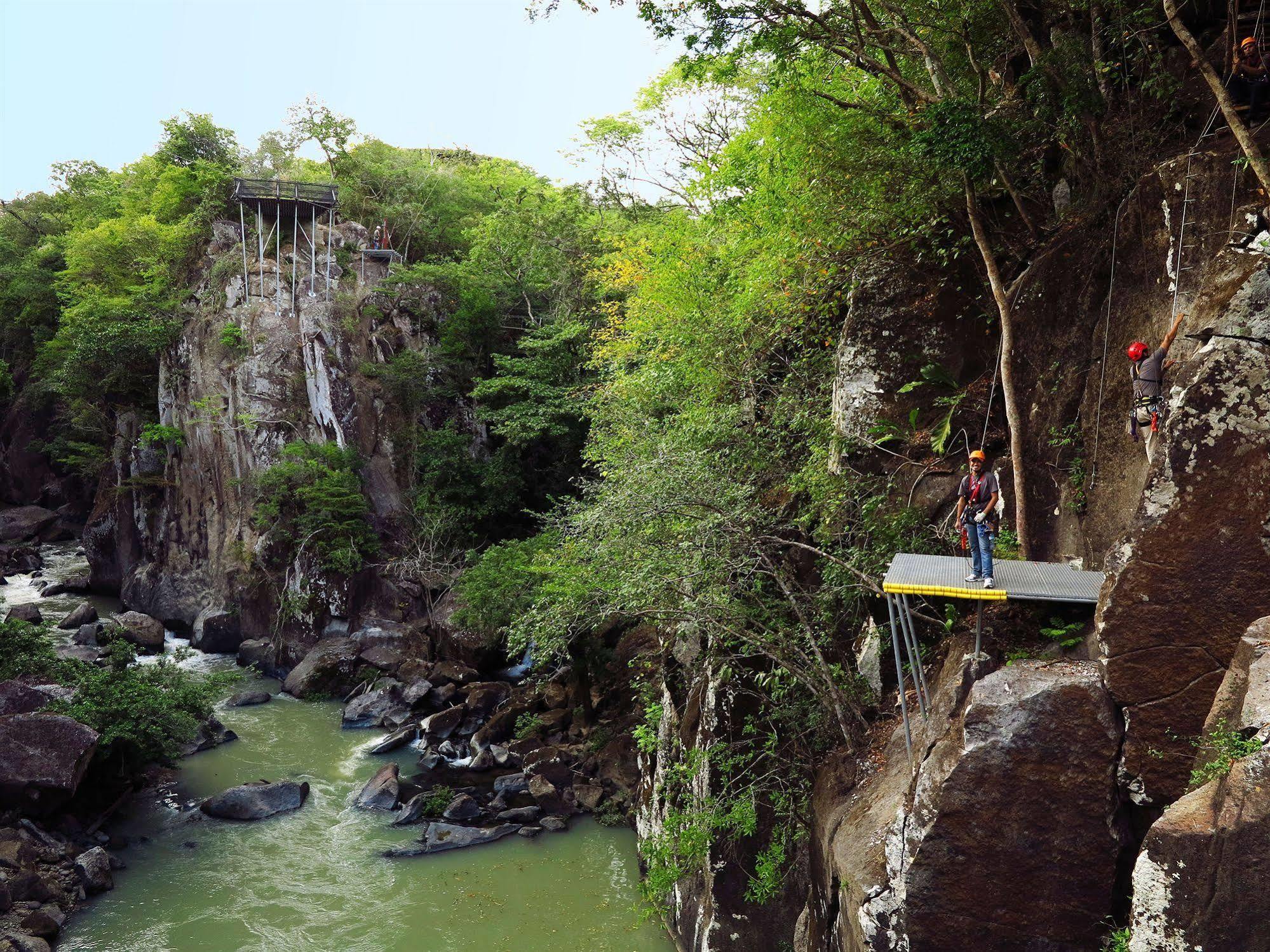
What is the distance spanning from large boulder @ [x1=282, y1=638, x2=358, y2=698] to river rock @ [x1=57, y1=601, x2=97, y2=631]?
744 cm

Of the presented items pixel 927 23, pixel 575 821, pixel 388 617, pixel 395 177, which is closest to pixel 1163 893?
pixel 927 23

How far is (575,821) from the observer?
14.7 m

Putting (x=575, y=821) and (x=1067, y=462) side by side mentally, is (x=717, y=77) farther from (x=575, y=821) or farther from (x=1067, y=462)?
(x=575, y=821)

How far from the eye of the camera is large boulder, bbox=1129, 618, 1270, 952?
4.89 meters

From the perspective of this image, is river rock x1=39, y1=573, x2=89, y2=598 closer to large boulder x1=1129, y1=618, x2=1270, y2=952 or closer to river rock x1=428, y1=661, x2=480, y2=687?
river rock x1=428, y1=661, x2=480, y2=687

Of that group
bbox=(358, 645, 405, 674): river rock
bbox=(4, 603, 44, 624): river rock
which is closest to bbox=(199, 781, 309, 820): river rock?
bbox=(358, 645, 405, 674): river rock

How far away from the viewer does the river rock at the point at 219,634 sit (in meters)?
23.7

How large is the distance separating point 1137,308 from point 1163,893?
5518 millimetres

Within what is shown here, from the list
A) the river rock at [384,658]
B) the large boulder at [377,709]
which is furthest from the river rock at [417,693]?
the river rock at [384,658]

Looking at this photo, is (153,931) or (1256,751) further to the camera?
(153,931)

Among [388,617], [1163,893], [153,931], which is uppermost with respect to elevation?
[1163,893]

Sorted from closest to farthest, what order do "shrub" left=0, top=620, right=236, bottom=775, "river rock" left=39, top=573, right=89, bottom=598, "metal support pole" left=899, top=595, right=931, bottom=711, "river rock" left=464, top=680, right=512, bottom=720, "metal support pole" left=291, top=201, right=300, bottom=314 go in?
Answer: "metal support pole" left=899, top=595, right=931, bottom=711, "shrub" left=0, top=620, right=236, bottom=775, "river rock" left=464, top=680, right=512, bottom=720, "metal support pole" left=291, top=201, right=300, bottom=314, "river rock" left=39, top=573, right=89, bottom=598

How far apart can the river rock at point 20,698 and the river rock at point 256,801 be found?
3282 mm

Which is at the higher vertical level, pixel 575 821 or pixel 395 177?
pixel 395 177
